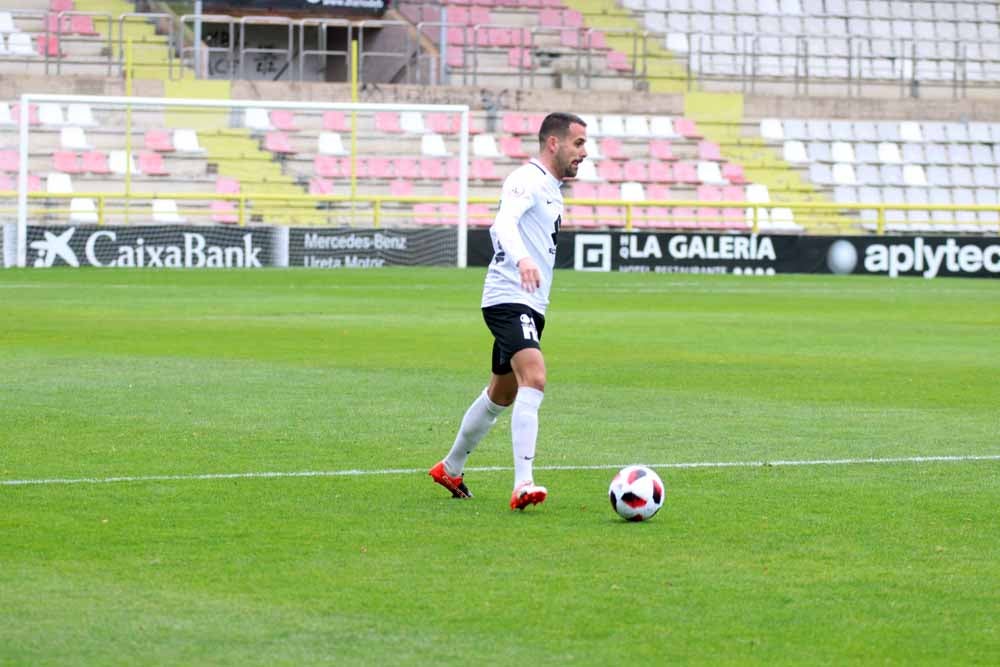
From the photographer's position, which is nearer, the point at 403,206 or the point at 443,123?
the point at 403,206

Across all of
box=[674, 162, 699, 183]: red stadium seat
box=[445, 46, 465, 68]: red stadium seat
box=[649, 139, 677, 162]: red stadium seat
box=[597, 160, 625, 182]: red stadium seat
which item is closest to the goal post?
box=[445, 46, 465, 68]: red stadium seat

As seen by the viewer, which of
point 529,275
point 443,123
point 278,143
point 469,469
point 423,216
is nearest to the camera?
point 529,275

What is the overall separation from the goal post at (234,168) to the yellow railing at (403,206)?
0.14ft

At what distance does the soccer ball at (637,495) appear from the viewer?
294 inches

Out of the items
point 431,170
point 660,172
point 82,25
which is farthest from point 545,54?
point 82,25

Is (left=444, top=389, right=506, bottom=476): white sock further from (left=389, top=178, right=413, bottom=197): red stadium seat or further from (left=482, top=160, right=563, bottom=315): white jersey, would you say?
(left=389, top=178, right=413, bottom=197): red stadium seat

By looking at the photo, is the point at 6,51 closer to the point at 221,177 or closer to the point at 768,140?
the point at 221,177

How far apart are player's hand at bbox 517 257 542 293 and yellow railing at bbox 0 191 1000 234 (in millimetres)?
25475

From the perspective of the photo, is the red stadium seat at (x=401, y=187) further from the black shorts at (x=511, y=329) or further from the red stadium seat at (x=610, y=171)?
the black shorts at (x=511, y=329)

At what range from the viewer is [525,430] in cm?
781

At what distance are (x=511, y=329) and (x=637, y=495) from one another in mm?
986

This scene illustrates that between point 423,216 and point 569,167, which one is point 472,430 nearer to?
point 569,167

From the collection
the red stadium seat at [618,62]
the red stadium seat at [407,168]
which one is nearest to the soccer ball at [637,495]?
the red stadium seat at [407,168]

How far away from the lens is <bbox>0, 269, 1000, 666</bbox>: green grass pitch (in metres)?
5.46
